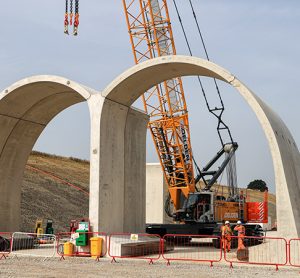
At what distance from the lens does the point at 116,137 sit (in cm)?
1783

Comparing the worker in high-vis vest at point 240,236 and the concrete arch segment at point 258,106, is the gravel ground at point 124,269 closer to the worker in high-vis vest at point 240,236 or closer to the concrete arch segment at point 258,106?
the worker in high-vis vest at point 240,236

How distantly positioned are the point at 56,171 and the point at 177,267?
33624mm

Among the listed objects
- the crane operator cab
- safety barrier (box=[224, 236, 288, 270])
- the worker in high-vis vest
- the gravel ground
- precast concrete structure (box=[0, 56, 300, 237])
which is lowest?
the gravel ground

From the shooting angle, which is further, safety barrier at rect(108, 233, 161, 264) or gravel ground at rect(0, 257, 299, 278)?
safety barrier at rect(108, 233, 161, 264)

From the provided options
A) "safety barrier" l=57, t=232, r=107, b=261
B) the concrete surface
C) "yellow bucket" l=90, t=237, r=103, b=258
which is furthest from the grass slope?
"yellow bucket" l=90, t=237, r=103, b=258

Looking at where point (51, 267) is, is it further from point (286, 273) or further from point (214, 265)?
point (286, 273)

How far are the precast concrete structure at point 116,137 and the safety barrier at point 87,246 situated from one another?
516 mm

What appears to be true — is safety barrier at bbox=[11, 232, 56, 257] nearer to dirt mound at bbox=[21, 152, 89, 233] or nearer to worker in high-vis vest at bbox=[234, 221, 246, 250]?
worker in high-vis vest at bbox=[234, 221, 246, 250]

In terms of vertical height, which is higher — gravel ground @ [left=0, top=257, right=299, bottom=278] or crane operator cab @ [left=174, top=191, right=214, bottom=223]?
crane operator cab @ [left=174, top=191, right=214, bottom=223]

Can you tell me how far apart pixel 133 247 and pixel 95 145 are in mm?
3679

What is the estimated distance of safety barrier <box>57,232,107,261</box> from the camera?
51.9 feet

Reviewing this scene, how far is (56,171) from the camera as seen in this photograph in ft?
151

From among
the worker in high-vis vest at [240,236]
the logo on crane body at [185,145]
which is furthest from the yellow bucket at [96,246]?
the logo on crane body at [185,145]

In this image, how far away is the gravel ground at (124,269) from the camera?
12.1 metres
